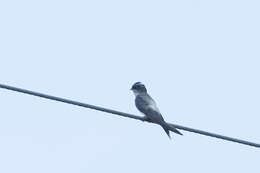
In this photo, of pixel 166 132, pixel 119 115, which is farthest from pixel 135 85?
pixel 119 115

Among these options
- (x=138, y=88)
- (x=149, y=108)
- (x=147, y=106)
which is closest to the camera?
(x=149, y=108)

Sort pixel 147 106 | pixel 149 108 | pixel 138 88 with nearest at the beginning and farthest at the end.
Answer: pixel 149 108
pixel 147 106
pixel 138 88

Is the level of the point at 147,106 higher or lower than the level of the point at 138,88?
lower

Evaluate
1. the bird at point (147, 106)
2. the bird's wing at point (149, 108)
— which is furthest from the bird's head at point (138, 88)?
the bird's wing at point (149, 108)

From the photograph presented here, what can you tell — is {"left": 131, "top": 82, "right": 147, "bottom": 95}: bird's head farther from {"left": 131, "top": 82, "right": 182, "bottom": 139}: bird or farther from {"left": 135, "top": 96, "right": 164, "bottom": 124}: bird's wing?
{"left": 135, "top": 96, "right": 164, "bottom": 124}: bird's wing

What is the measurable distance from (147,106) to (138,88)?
55.8 inches

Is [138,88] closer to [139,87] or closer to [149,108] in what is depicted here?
[139,87]

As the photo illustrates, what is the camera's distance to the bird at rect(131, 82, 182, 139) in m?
13.8

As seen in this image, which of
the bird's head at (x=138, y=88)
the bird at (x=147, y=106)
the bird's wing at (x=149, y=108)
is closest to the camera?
the bird at (x=147, y=106)

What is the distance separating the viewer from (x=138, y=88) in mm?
16844

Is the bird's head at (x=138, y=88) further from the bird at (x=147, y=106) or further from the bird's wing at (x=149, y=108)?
the bird's wing at (x=149, y=108)

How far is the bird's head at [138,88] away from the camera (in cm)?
1670

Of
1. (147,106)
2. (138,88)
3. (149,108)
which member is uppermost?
(138,88)

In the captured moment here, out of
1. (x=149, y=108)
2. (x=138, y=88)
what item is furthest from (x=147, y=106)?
(x=138, y=88)
